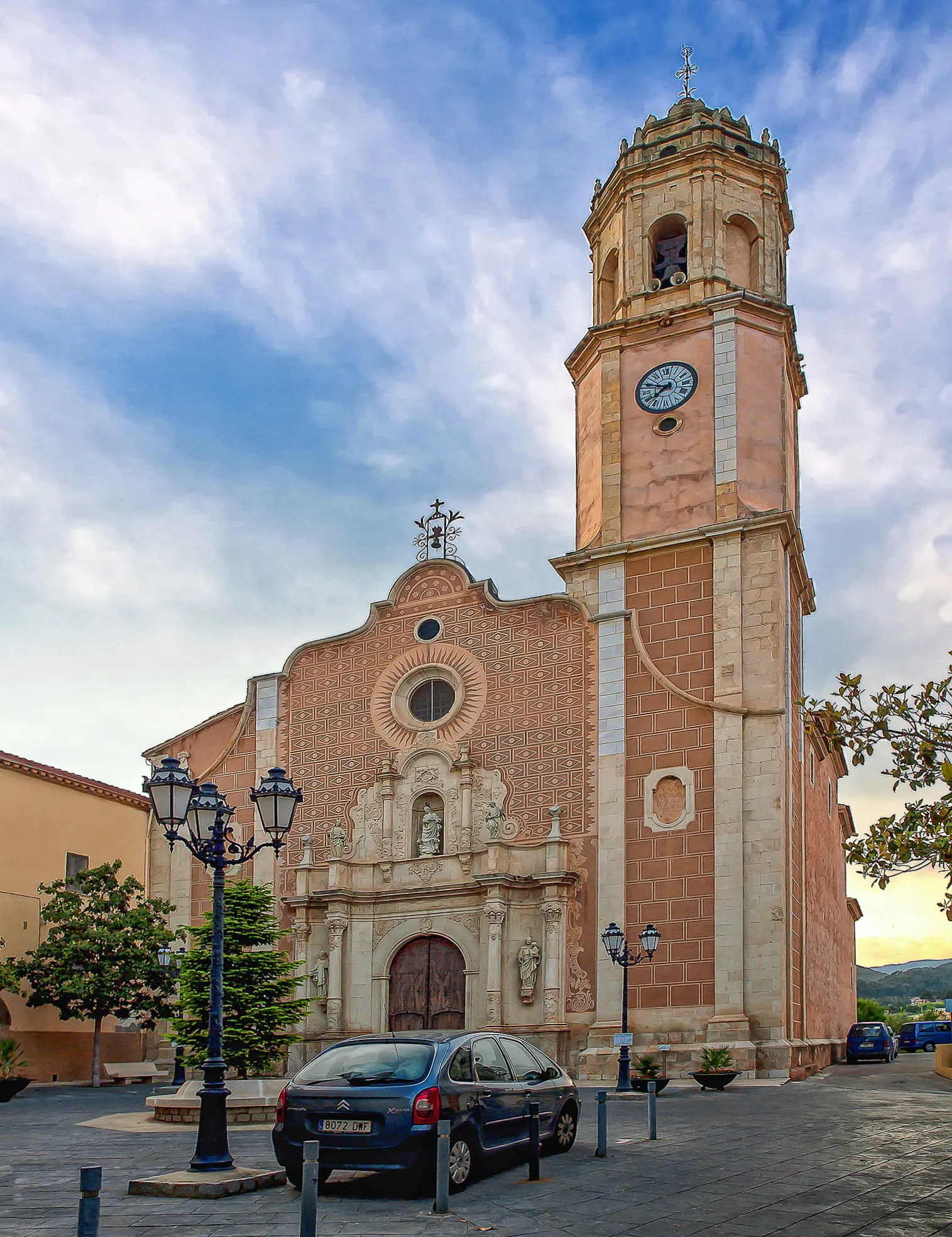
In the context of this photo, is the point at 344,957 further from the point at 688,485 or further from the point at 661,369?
the point at 661,369

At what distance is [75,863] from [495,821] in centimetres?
1280

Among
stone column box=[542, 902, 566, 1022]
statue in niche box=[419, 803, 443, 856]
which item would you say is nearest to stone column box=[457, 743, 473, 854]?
statue in niche box=[419, 803, 443, 856]

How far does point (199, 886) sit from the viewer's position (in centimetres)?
3278

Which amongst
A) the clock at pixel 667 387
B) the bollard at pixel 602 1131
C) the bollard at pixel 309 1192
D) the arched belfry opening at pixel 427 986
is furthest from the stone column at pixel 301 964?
the bollard at pixel 309 1192

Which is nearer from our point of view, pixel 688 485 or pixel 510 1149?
pixel 510 1149

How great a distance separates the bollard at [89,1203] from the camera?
6723 millimetres

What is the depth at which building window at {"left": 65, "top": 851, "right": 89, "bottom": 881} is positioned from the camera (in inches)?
1353

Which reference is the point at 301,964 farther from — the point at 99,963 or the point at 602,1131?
the point at 602,1131

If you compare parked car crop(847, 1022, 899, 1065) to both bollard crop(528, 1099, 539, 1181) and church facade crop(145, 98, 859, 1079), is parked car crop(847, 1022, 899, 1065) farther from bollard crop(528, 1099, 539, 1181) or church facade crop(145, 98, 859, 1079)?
bollard crop(528, 1099, 539, 1181)

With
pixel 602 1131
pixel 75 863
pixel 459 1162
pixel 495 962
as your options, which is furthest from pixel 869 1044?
pixel 459 1162

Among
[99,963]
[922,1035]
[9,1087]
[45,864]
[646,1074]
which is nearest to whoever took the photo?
[646,1074]

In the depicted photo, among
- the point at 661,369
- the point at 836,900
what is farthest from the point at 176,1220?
the point at 836,900

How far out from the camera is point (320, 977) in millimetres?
29859

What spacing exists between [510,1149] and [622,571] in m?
19.3
